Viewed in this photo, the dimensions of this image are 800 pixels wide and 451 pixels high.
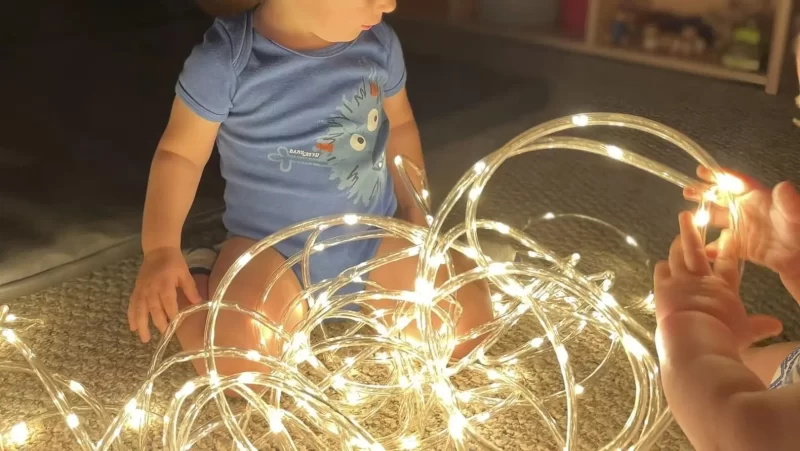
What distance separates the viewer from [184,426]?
508mm

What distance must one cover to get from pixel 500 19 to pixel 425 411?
5.06ft

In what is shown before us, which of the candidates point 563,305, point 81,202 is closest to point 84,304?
point 81,202

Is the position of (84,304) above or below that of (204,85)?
below

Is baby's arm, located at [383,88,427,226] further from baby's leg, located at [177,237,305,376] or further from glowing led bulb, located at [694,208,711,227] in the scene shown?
glowing led bulb, located at [694,208,711,227]

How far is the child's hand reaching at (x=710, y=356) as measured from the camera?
0.40 m

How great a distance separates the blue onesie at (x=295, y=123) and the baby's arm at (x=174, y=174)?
0.6 inches

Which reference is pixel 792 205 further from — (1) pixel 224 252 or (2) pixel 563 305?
(1) pixel 224 252

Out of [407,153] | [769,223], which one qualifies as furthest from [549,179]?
[769,223]

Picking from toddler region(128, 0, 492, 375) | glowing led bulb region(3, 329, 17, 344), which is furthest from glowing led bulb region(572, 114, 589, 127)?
glowing led bulb region(3, 329, 17, 344)

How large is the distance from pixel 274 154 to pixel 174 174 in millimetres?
97

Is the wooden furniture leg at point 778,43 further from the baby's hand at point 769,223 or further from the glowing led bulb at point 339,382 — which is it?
the glowing led bulb at point 339,382

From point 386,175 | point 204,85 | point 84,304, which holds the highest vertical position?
point 204,85

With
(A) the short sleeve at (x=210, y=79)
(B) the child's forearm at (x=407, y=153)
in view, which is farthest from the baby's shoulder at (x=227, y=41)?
(B) the child's forearm at (x=407, y=153)

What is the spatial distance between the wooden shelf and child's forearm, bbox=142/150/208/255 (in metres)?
1.25
